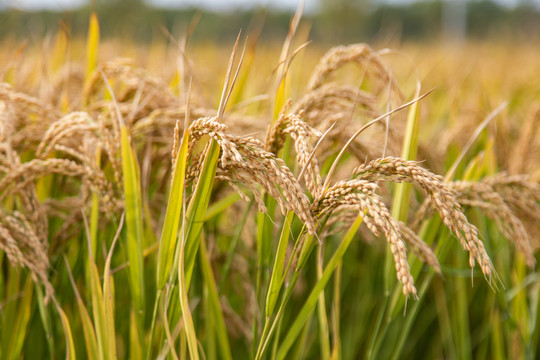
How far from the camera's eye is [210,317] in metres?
1.25

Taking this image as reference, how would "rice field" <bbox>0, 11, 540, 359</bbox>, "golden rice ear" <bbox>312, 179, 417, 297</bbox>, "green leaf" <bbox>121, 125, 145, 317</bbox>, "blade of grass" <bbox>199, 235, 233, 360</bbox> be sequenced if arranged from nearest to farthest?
"golden rice ear" <bbox>312, 179, 417, 297</bbox> → "rice field" <bbox>0, 11, 540, 359</bbox> → "green leaf" <bbox>121, 125, 145, 317</bbox> → "blade of grass" <bbox>199, 235, 233, 360</bbox>

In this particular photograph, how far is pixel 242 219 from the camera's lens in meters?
1.26

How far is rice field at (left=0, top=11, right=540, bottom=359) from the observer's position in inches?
33.0

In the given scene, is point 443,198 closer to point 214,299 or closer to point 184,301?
point 184,301

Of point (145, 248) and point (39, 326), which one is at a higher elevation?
point (145, 248)

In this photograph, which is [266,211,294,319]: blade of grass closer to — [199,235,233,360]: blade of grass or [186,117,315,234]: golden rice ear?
[186,117,315,234]: golden rice ear

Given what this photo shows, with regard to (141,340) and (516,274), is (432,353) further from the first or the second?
(141,340)

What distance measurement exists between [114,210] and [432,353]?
1646 millimetres

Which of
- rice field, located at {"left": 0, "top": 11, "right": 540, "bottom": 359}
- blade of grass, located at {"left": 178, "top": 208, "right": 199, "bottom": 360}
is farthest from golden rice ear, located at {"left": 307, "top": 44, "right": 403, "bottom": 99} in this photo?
blade of grass, located at {"left": 178, "top": 208, "right": 199, "bottom": 360}

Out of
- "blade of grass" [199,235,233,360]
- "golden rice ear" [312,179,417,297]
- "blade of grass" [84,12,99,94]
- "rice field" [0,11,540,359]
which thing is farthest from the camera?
"blade of grass" [84,12,99,94]

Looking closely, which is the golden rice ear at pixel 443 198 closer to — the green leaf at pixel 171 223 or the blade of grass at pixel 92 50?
the green leaf at pixel 171 223

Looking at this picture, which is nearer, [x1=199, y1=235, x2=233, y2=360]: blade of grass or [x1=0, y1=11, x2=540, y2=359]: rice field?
[x1=0, y1=11, x2=540, y2=359]: rice field

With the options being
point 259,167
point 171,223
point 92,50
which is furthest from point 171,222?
point 92,50

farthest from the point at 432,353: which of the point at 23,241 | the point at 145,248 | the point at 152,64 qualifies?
the point at 152,64
